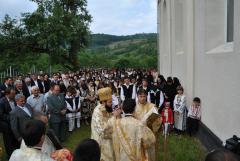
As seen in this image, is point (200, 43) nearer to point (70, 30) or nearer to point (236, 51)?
point (236, 51)

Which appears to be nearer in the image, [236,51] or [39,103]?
[236,51]

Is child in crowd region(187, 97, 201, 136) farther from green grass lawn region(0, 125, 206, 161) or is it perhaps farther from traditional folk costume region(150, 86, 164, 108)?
traditional folk costume region(150, 86, 164, 108)

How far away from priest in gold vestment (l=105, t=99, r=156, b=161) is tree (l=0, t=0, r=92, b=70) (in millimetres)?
24714

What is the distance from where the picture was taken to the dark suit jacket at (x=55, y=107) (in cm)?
1202

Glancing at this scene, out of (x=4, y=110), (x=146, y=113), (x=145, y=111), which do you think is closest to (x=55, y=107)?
(x=4, y=110)

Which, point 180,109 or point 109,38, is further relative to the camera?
point 109,38

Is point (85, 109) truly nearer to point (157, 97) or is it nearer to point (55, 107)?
point (157, 97)

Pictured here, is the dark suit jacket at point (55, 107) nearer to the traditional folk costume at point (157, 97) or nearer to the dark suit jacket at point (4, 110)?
the dark suit jacket at point (4, 110)

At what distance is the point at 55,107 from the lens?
12.1 meters

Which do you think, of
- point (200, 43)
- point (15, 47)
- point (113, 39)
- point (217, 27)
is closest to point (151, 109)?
point (217, 27)

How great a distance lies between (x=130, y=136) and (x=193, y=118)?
261 inches

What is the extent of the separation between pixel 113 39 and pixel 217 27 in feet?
426

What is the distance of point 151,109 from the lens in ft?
25.8

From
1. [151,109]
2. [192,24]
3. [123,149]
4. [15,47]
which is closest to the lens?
[123,149]
